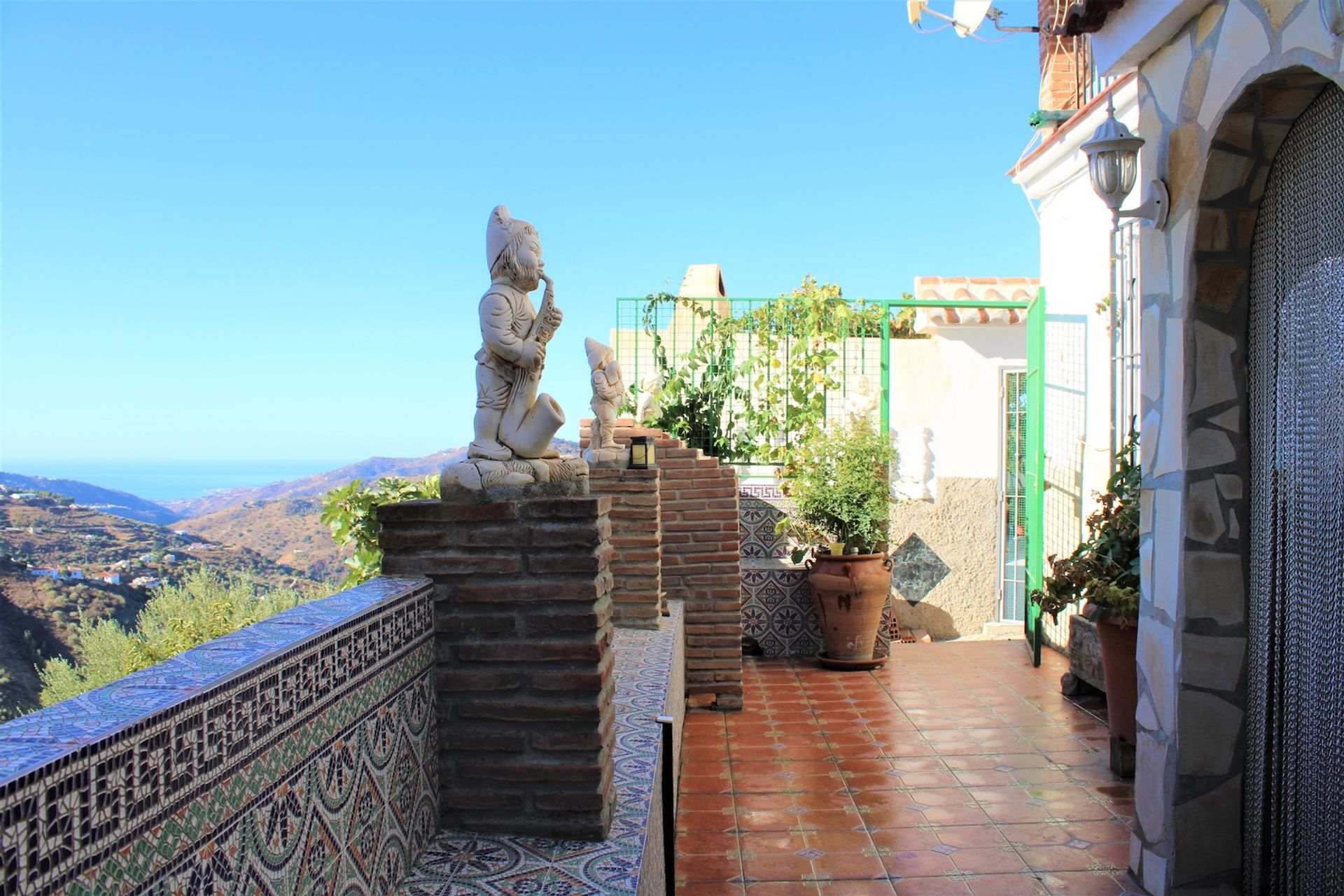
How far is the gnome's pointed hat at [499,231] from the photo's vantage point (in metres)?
3.09

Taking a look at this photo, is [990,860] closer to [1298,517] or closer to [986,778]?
[986,778]

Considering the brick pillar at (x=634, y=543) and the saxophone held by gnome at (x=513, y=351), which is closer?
the saxophone held by gnome at (x=513, y=351)

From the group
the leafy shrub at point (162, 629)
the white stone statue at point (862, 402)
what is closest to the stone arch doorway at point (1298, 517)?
the leafy shrub at point (162, 629)

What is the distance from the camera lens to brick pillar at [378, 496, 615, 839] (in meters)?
2.64

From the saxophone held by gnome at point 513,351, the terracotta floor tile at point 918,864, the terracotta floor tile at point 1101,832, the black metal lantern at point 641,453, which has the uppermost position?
the saxophone held by gnome at point 513,351

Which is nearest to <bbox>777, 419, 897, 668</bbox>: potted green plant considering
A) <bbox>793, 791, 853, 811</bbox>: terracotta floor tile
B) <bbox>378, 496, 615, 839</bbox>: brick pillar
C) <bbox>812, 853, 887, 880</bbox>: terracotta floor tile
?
<bbox>793, 791, 853, 811</bbox>: terracotta floor tile

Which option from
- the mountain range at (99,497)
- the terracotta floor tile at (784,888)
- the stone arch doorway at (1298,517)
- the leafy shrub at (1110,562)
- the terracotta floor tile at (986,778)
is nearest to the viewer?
the stone arch doorway at (1298,517)

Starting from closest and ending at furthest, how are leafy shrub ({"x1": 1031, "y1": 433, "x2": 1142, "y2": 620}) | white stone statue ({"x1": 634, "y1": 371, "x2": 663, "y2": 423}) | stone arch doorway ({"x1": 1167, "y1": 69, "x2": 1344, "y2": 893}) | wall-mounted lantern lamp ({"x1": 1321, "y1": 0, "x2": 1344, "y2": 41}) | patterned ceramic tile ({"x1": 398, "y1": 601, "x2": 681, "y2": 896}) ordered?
patterned ceramic tile ({"x1": 398, "y1": 601, "x2": 681, "y2": 896}) → wall-mounted lantern lamp ({"x1": 1321, "y1": 0, "x2": 1344, "y2": 41}) → stone arch doorway ({"x1": 1167, "y1": 69, "x2": 1344, "y2": 893}) → leafy shrub ({"x1": 1031, "y1": 433, "x2": 1142, "y2": 620}) → white stone statue ({"x1": 634, "y1": 371, "x2": 663, "y2": 423})

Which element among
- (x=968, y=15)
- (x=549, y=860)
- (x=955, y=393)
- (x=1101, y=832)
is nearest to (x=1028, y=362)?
(x=955, y=393)

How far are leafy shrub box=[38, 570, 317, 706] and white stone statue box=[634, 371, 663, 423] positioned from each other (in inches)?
116

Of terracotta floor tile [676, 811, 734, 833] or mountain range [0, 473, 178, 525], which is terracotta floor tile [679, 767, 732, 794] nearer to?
terracotta floor tile [676, 811, 734, 833]

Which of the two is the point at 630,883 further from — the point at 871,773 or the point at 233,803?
the point at 871,773

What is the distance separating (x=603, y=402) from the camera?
20.9 feet

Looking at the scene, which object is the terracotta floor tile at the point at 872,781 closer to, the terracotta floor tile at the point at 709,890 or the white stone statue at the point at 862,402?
the terracotta floor tile at the point at 709,890
